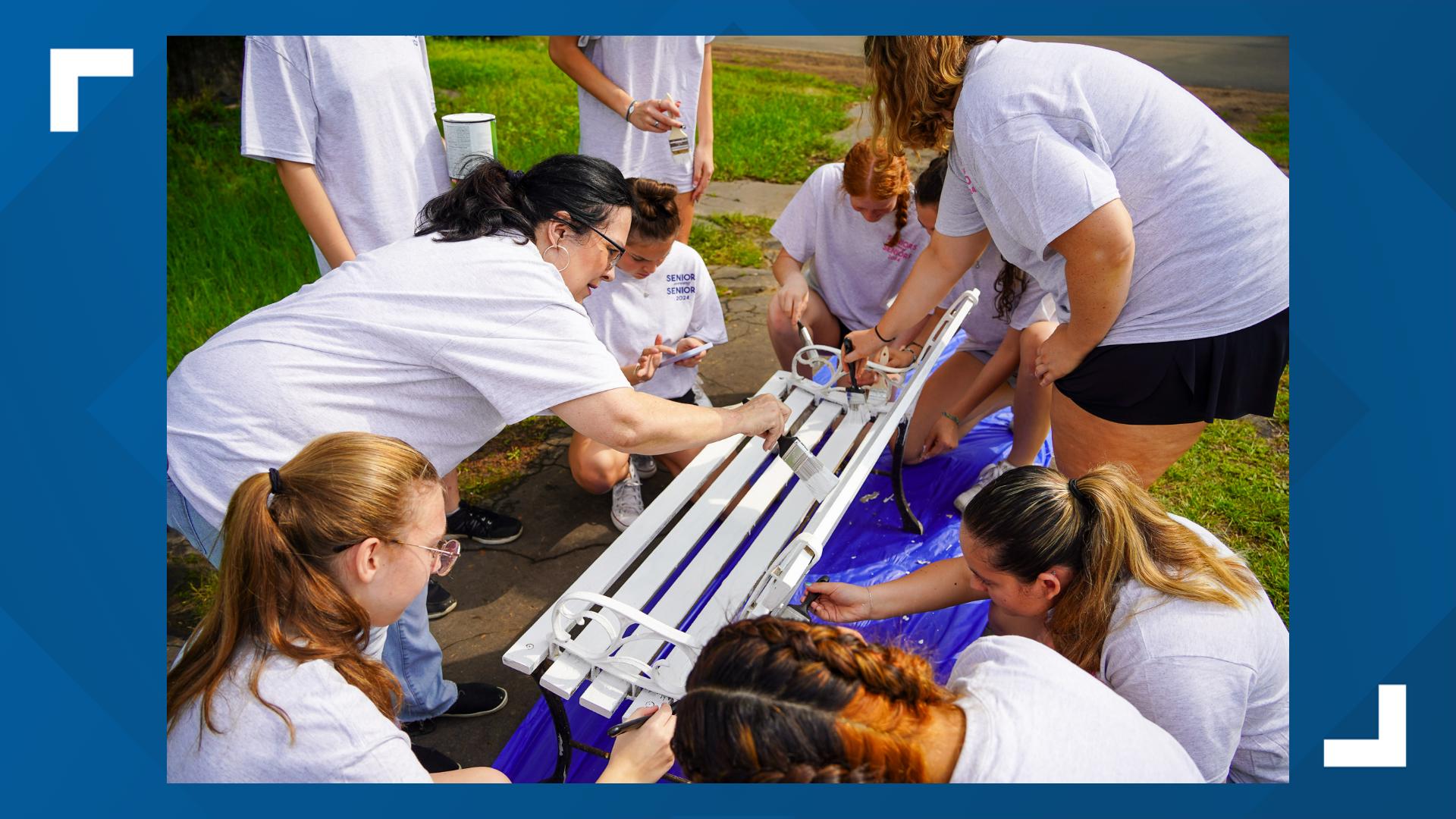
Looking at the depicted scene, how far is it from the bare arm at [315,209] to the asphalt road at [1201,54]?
7.29 meters

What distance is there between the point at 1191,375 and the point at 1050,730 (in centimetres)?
101

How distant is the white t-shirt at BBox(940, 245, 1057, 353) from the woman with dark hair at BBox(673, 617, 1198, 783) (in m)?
1.67

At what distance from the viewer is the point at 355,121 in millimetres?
2436

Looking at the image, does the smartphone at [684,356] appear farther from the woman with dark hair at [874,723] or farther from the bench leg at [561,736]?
the woman with dark hair at [874,723]

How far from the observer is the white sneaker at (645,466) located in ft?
11.3

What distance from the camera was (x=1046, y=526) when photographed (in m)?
1.71

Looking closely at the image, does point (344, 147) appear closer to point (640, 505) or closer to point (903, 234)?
point (640, 505)

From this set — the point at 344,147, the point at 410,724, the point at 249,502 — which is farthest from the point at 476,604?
the point at 249,502

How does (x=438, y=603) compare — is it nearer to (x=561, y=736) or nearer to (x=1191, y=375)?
(x=561, y=736)

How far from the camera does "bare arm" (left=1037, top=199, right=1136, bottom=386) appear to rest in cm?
185

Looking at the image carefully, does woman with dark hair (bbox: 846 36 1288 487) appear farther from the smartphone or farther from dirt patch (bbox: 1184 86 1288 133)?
dirt patch (bbox: 1184 86 1288 133)

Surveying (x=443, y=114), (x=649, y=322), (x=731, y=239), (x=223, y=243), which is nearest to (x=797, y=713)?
(x=649, y=322)

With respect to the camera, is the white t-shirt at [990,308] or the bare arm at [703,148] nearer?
the white t-shirt at [990,308]

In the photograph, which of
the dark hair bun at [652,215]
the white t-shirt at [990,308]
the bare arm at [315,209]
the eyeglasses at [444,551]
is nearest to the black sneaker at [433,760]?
the eyeglasses at [444,551]
